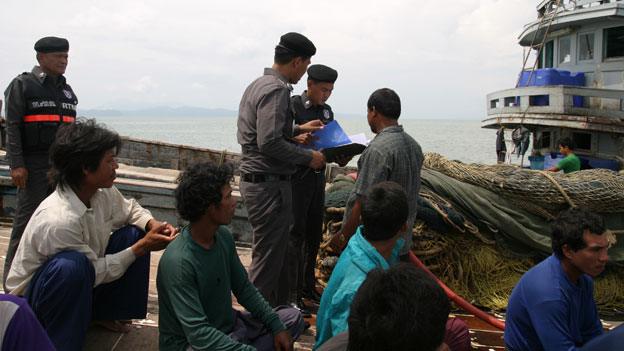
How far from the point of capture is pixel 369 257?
250cm

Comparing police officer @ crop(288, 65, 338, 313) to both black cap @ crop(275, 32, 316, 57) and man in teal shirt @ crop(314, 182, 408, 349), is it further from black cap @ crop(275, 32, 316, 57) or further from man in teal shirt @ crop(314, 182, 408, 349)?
man in teal shirt @ crop(314, 182, 408, 349)

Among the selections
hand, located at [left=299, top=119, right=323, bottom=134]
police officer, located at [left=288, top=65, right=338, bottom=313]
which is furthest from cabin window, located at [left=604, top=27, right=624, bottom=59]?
hand, located at [left=299, top=119, right=323, bottom=134]

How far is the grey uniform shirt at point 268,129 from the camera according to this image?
367 cm

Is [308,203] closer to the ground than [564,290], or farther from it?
farther from it

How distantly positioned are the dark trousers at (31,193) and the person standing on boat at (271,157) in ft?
4.59

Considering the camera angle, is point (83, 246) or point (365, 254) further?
point (83, 246)

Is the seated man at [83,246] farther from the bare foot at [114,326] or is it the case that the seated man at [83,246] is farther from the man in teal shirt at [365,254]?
the man in teal shirt at [365,254]

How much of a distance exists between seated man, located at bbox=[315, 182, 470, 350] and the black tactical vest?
100 inches

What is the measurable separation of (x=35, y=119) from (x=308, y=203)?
2038mm

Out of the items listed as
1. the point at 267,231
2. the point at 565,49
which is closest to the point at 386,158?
the point at 267,231

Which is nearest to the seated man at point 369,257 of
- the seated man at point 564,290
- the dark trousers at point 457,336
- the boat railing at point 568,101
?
the dark trousers at point 457,336

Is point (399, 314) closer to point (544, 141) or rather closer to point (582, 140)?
A: point (582, 140)

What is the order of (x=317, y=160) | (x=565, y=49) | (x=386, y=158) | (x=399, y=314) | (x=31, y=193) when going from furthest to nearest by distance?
(x=565, y=49) → (x=31, y=193) → (x=317, y=160) → (x=386, y=158) → (x=399, y=314)

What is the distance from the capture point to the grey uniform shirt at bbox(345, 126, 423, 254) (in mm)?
3439
